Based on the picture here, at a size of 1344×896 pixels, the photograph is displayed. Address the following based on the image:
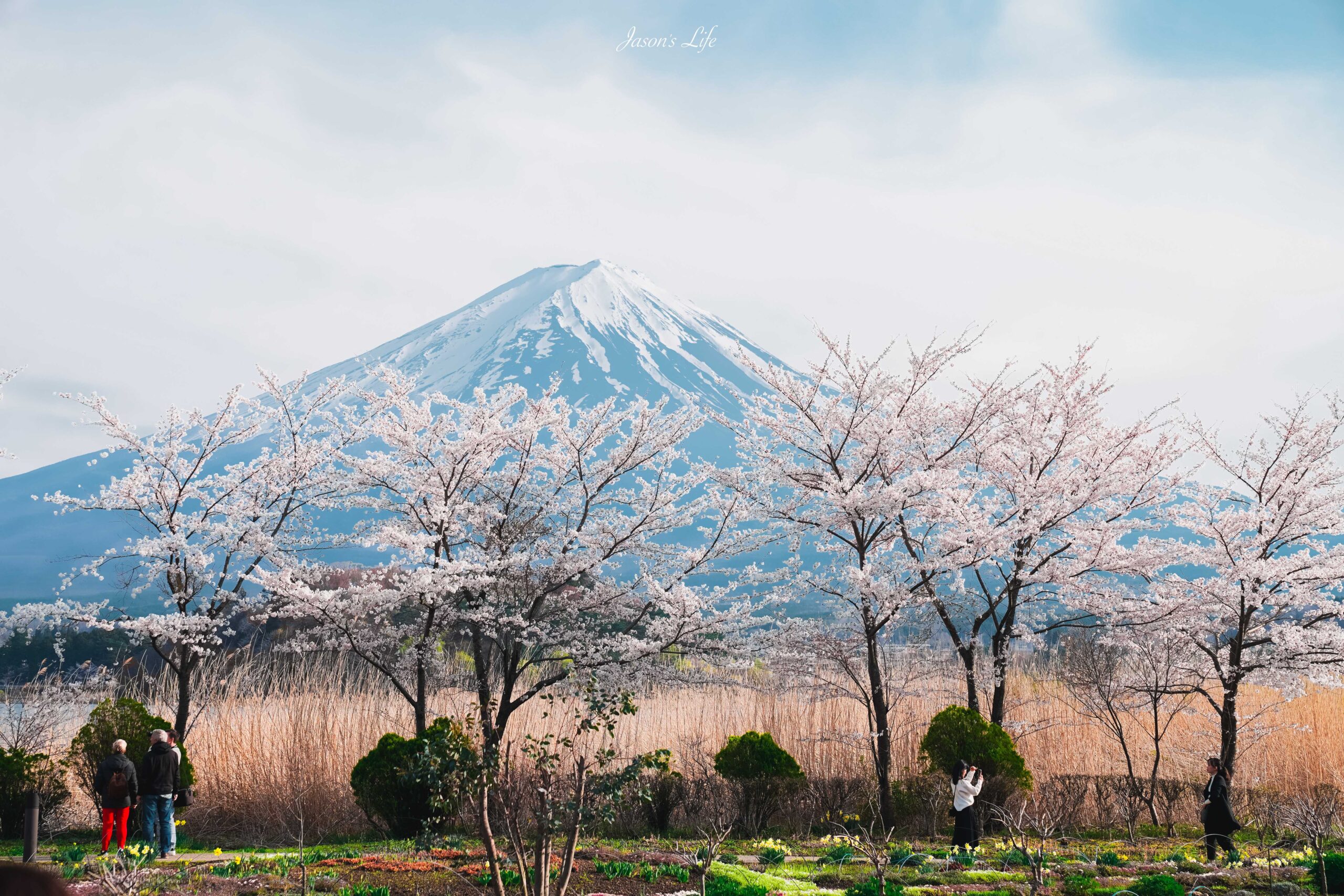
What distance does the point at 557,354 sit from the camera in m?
85.3

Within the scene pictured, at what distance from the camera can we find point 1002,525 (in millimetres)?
11891

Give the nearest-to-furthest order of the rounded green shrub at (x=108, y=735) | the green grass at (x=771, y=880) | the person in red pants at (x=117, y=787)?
1. the green grass at (x=771, y=880)
2. the person in red pants at (x=117, y=787)
3. the rounded green shrub at (x=108, y=735)

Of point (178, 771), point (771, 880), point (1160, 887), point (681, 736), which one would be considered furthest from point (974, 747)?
point (178, 771)

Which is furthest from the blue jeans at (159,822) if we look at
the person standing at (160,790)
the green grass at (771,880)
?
the green grass at (771,880)

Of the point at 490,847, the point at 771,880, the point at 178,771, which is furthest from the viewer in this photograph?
the point at 178,771

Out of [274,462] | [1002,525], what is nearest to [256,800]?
[274,462]

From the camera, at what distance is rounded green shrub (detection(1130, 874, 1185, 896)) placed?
654 cm

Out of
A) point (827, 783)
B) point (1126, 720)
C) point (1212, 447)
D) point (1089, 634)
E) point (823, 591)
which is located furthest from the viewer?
point (1126, 720)

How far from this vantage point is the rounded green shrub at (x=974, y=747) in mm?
11086

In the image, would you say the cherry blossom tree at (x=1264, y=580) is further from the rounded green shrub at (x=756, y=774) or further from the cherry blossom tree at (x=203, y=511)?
the cherry blossom tree at (x=203, y=511)

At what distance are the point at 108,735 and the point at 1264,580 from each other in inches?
562

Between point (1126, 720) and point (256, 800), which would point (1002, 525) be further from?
point (256, 800)

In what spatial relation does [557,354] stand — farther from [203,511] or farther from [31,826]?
[31,826]

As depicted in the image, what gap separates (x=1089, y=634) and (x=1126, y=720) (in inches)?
94.4
